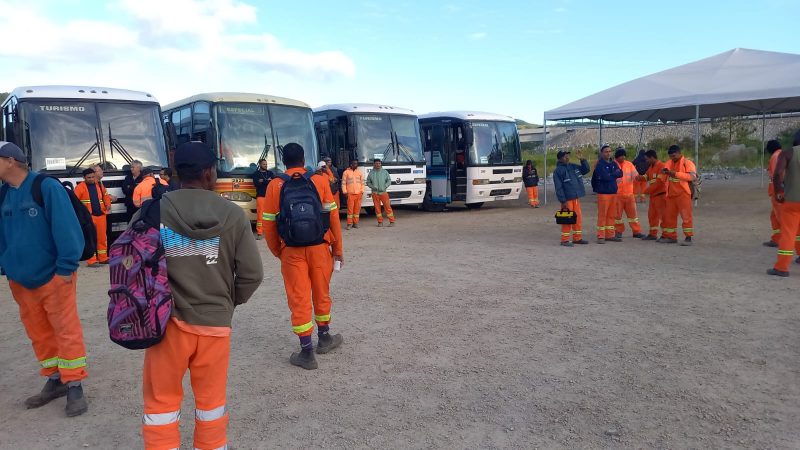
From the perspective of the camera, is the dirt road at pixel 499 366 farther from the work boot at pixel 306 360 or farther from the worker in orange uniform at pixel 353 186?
the worker in orange uniform at pixel 353 186

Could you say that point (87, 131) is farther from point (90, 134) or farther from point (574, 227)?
point (574, 227)

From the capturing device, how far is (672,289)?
22.6 feet

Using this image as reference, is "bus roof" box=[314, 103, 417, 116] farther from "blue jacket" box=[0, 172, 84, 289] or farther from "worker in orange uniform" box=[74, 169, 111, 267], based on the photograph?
"blue jacket" box=[0, 172, 84, 289]

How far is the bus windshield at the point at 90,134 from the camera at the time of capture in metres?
9.84

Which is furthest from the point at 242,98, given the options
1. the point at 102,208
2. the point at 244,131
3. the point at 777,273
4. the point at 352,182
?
the point at 777,273

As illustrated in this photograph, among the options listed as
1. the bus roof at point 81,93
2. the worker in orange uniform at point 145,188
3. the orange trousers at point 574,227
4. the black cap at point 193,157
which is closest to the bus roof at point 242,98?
the bus roof at point 81,93

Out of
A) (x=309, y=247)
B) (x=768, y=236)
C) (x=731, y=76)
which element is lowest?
(x=768, y=236)

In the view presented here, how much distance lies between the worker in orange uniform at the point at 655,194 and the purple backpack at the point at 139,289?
31.6ft

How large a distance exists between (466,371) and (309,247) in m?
1.58

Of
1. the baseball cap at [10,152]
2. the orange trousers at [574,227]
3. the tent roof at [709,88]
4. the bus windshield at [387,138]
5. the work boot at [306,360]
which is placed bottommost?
the work boot at [306,360]

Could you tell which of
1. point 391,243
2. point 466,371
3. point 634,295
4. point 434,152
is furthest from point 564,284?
point 434,152

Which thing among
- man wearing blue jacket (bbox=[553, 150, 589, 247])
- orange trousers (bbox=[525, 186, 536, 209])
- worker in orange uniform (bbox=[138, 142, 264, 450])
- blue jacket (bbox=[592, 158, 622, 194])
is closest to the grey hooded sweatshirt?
worker in orange uniform (bbox=[138, 142, 264, 450])

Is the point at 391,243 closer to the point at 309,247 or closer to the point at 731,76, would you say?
the point at 309,247

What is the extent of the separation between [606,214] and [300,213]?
7.53 m
